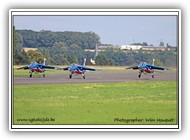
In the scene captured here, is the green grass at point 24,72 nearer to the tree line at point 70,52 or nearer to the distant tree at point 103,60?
the tree line at point 70,52

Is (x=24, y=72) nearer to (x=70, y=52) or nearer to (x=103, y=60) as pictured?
(x=70, y=52)

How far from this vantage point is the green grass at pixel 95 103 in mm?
15836

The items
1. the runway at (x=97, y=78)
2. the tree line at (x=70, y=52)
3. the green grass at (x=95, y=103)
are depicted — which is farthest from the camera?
the runway at (x=97, y=78)

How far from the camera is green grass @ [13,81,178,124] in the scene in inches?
623

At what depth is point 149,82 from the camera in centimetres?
1612

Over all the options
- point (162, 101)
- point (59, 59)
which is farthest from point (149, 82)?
point (59, 59)

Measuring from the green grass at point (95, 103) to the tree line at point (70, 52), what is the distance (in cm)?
35

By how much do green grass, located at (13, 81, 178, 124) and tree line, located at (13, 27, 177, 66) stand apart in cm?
35

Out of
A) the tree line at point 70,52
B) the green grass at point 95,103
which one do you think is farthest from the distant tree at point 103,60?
the green grass at point 95,103

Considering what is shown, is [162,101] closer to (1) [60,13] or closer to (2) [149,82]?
(2) [149,82]

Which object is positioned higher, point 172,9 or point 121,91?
point 172,9

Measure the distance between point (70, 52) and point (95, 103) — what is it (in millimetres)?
833
